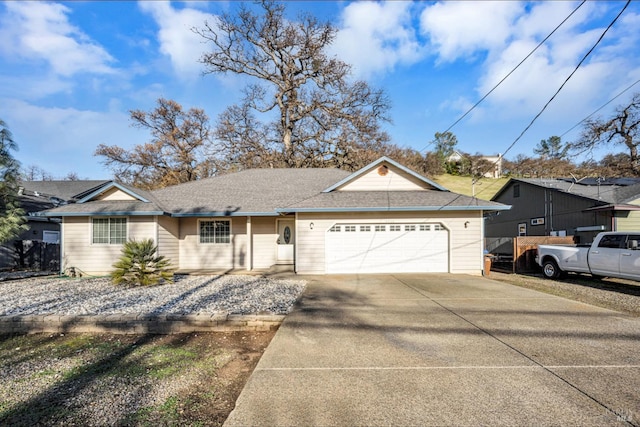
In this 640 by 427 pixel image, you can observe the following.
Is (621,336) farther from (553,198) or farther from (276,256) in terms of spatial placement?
(553,198)

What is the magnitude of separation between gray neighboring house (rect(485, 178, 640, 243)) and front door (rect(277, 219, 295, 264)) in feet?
27.7

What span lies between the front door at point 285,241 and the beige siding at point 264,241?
228 mm

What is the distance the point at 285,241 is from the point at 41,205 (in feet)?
55.0

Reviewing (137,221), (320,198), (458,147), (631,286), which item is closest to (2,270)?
(137,221)

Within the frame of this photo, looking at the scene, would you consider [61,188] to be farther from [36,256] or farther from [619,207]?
[619,207]

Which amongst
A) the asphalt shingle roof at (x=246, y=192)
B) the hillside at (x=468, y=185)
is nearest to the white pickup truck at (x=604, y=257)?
the asphalt shingle roof at (x=246, y=192)

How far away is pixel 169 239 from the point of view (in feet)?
41.5

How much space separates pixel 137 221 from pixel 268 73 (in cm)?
2017

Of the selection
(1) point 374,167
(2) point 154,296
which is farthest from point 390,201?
(2) point 154,296

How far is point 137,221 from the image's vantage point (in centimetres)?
1202

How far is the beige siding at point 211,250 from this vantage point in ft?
43.4

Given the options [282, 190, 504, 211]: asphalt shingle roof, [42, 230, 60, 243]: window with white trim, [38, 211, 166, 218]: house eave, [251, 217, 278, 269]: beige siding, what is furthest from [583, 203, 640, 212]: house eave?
[42, 230, 60, 243]: window with white trim

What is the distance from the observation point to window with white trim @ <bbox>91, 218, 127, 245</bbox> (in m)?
12.1

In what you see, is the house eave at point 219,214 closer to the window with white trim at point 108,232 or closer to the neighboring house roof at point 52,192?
the window with white trim at point 108,232
